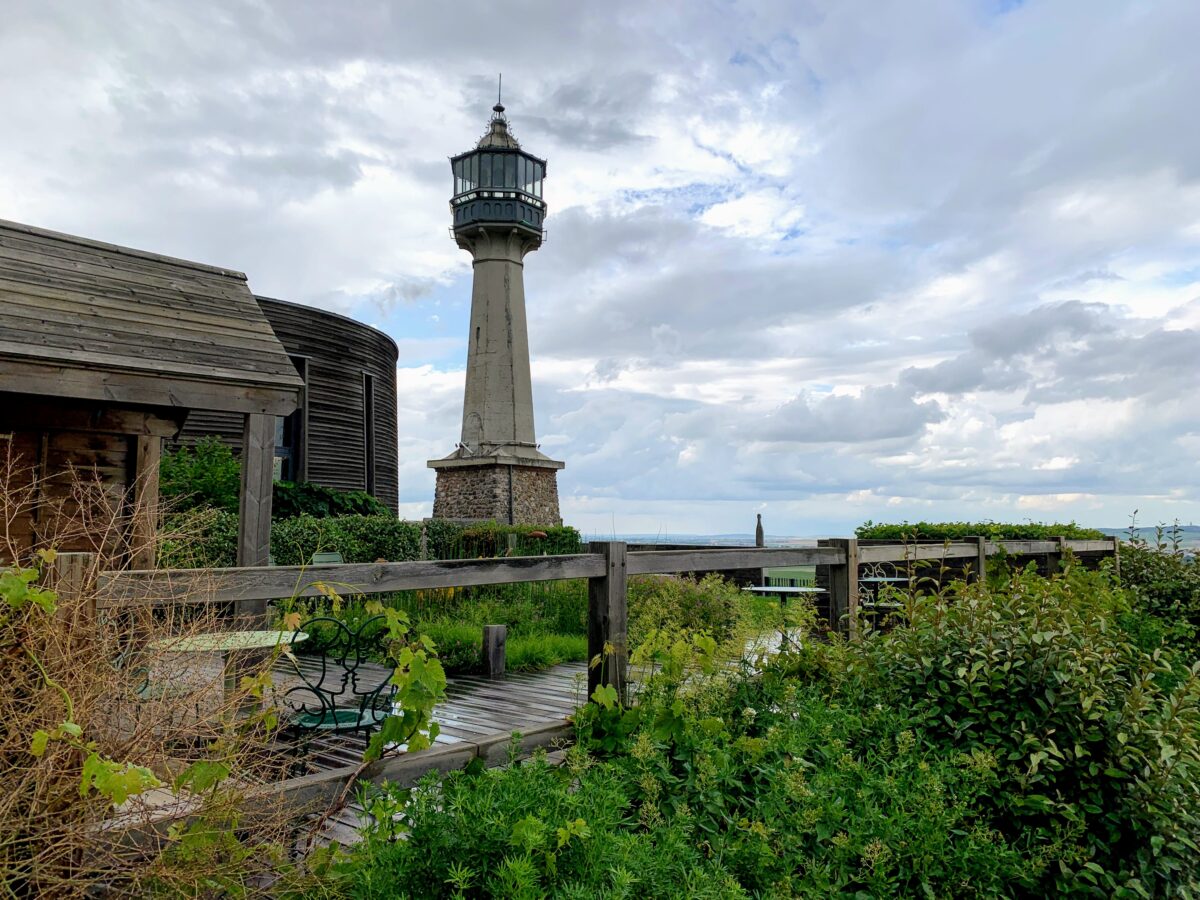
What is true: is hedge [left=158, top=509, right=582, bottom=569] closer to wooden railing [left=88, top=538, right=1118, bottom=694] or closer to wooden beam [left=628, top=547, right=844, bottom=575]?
wooden beam [left=628, top=547, right=844, bottom=575]

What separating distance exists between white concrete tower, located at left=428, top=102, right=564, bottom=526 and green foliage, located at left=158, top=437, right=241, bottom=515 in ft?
40.3

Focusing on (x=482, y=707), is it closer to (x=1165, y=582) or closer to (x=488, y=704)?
(x=488, y=704)

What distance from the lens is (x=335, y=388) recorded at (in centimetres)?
1844

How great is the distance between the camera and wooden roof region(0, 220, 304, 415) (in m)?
6.73

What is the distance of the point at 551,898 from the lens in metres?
2.62

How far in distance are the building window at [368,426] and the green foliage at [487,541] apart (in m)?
2.48

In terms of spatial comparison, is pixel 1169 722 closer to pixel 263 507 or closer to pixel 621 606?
pixel 621 606

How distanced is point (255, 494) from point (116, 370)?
4.80 feet

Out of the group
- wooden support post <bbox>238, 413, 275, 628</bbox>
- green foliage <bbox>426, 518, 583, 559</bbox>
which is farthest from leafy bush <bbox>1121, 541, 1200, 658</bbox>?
green foliage <bbox>426, 518, 583, 559</bbox>

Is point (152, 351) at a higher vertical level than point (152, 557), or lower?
higher

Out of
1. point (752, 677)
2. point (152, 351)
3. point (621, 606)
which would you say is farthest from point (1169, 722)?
point (152, 351)

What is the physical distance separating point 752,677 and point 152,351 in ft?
18.7

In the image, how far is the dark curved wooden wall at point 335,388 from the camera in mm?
17562

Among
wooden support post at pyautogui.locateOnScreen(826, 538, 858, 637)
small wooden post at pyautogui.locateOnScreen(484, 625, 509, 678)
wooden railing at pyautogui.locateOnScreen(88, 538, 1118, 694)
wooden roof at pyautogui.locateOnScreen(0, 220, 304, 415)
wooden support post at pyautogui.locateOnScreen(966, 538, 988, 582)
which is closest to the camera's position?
wooden railing at pyautogui.locateOnScreen(88, 538, 1118, 694)
